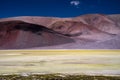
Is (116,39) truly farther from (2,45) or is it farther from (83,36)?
(2,45)

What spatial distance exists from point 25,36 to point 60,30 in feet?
99.0

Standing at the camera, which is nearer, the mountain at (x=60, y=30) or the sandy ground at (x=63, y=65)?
the sandy ground at (x=63, y=65)

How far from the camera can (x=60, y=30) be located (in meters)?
141

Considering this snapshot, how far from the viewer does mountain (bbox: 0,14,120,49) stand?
11038 cm

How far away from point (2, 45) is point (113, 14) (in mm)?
75589

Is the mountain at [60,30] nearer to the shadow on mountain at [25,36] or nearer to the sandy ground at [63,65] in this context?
the shadow on mountain at [25,36]

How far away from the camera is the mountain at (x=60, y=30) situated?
362 ft

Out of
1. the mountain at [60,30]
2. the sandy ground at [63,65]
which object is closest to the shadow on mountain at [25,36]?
the mountain at [60,30]

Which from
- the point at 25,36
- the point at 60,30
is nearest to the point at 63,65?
the point at 25,36

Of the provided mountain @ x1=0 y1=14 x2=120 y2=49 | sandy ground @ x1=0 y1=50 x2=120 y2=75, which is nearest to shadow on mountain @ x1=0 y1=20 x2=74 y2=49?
mountain @ x1=0 y1=14 x2=120 y2=49

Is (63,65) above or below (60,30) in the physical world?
below

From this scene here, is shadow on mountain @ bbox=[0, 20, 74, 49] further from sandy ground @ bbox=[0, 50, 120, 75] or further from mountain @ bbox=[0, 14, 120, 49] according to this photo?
sandy ground @ bbox=[0, 50, 120, 75]

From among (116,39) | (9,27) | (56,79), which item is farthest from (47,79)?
(9,27)

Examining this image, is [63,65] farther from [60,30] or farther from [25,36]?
[60,30]
